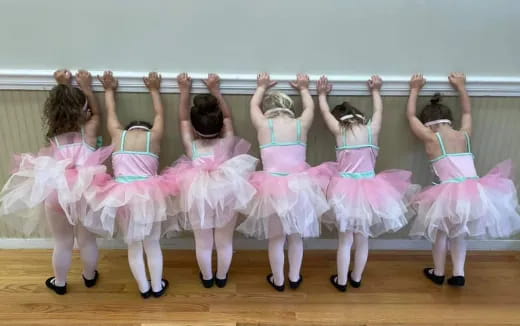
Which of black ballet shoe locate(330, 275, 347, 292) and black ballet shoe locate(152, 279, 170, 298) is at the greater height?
black ballet shoe locate(152, 279, 170, 298)

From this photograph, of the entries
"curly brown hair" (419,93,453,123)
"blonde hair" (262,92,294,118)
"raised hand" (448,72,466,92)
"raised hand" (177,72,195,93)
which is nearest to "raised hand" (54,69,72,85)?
"raised hand" (177,72,195,93)

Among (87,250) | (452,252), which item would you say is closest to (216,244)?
(87,250)

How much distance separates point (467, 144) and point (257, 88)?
1063 mm

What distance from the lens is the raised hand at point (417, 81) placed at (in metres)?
1.87

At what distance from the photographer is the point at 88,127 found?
1.78m

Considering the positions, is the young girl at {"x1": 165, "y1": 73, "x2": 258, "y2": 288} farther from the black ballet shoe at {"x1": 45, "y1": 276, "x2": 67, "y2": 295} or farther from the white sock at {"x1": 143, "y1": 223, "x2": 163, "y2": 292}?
the black ballet shoe at {"x1": 45, "y1": 276, "x2": 67, "y2": 295}

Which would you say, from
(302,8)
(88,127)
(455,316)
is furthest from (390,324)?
(88,127)

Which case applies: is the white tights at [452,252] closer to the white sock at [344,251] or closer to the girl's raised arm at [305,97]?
the white sock at [344,251]

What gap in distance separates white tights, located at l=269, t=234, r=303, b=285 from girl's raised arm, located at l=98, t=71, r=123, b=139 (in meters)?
0.91

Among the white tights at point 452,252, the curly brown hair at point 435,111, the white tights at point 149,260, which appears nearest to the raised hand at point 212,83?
the white tights at point 149,260

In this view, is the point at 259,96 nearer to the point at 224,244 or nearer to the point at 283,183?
the point at 283,183

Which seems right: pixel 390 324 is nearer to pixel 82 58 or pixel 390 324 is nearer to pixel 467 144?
pixel 467 144

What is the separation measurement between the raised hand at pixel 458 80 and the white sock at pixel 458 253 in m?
0.75

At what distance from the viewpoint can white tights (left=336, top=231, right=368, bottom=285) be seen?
5.99 feet
